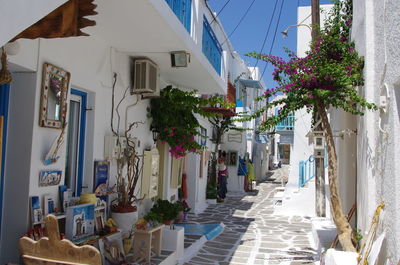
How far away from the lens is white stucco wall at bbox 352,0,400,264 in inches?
153

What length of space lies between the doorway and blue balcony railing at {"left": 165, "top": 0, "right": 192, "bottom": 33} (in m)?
2.09

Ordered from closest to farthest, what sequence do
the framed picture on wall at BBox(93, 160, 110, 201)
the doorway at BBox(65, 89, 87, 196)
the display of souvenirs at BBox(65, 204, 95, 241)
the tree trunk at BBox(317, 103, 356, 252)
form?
1. the display of souvenirs at BBox(65, 204, 95, 241)
2. the tree trunk at BBox(317, 103, 356, 252)
3. the doorway at BBox(65, 89, 87, 196)
4. the framed picture on wall at BBox(93, 160, 110, 201)

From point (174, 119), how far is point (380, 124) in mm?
4634

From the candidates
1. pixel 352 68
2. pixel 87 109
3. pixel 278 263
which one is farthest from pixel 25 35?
pixel 278 263

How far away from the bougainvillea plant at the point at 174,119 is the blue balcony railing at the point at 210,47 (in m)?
1.63

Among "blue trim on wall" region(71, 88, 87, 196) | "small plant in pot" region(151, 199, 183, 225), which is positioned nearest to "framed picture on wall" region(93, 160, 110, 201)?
"blue trim on wall" region(71, 88, 87, 196)

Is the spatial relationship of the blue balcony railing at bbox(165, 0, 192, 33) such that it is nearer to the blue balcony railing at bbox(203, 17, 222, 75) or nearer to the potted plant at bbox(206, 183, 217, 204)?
the blue balcony railing at bbox(203, 17, 222, 75)

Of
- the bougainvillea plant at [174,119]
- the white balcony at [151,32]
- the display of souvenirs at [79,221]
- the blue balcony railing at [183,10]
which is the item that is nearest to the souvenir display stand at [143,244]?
the display of souvenirs at [79,221]

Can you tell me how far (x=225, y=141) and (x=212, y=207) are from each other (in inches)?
283

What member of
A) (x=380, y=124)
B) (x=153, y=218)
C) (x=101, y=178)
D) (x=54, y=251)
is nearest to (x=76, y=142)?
(x=101, y=178)

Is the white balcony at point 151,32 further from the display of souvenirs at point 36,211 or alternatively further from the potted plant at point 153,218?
the potted plant at point 153,218

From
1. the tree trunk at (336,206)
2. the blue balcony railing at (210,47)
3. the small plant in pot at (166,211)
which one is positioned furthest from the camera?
the blue balcony railing at (210,47)

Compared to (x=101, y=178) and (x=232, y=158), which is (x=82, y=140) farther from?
(x=232, y=158)

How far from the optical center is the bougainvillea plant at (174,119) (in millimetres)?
8148
